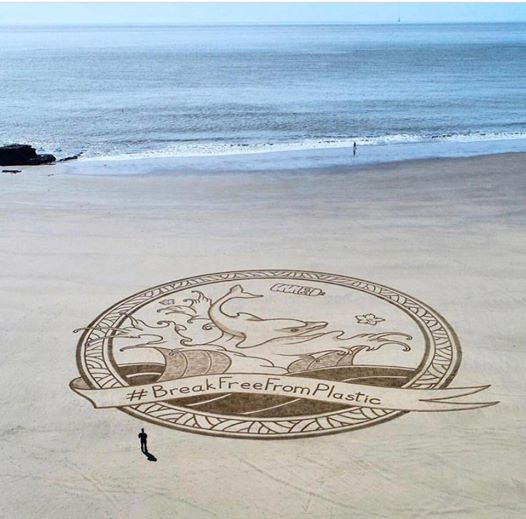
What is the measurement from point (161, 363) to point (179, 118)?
38.1 m

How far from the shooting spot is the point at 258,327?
1342cm

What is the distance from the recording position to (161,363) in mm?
12062

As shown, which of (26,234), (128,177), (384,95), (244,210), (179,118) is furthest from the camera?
(384,95)

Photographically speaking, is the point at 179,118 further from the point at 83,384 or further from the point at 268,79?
the point at 83,384

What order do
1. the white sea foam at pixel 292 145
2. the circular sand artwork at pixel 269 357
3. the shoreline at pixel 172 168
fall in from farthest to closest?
1. the white sea foam at pixel 292 145
2. the shoreline at pixel 172 168
3. the circular sand artwork at pixel 269 357

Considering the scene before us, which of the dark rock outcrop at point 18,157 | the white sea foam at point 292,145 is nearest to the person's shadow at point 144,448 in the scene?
the dark rock outcrop at point 18,157

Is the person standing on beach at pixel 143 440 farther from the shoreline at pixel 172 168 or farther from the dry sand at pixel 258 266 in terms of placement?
the shoreline at pixel 172 168

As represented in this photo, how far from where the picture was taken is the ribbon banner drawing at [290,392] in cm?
1084

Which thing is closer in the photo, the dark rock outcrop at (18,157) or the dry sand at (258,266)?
the dry sand at (258,266)

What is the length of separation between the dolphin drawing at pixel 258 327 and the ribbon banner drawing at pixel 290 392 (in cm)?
140

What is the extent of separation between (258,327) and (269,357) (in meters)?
1.26

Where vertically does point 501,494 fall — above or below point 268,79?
below

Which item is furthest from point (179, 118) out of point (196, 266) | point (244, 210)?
point (196, 266)

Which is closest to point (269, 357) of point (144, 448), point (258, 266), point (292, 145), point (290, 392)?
point (290, 392)
